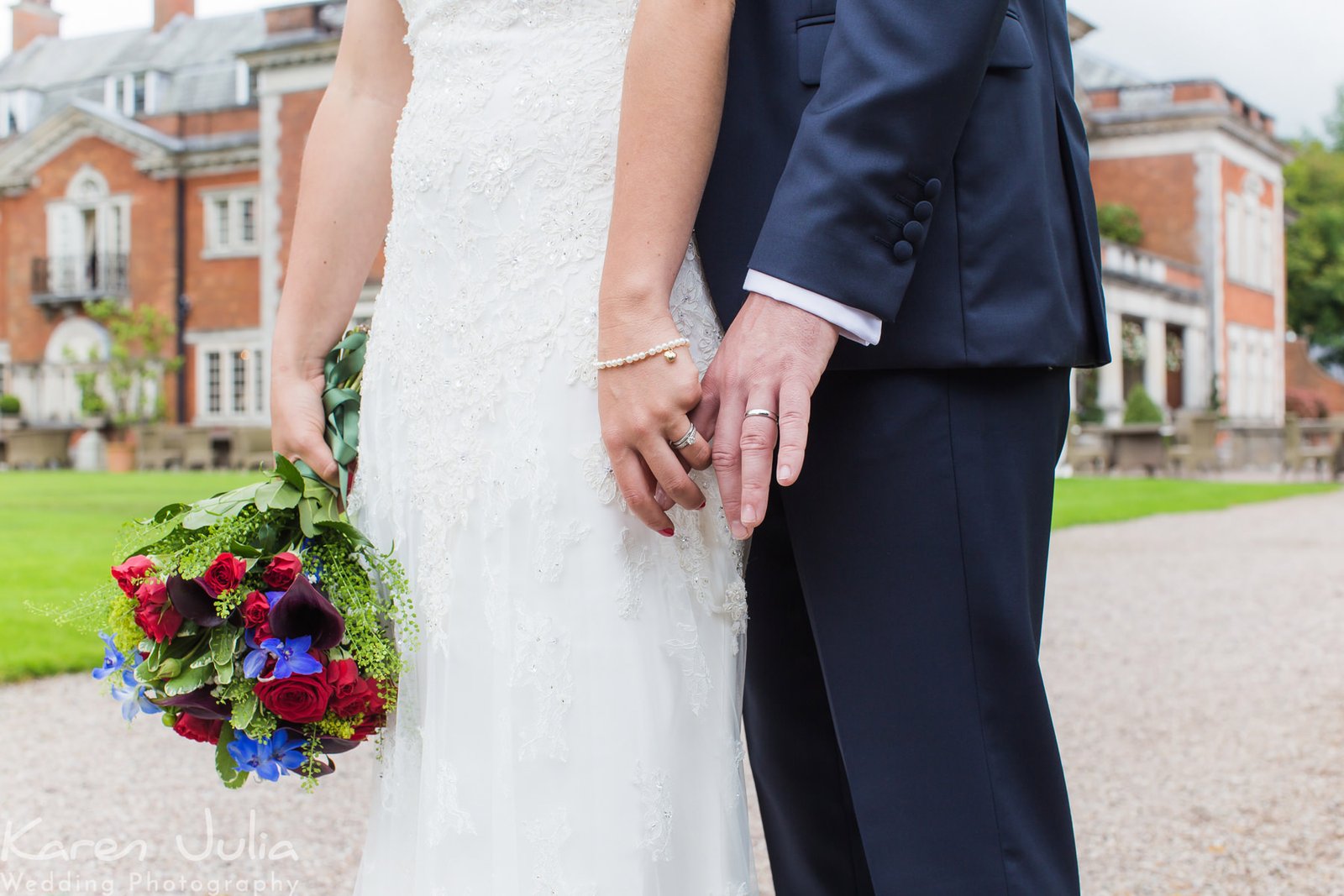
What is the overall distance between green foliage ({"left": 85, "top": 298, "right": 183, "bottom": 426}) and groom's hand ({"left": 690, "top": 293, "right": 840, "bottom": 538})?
2723 cm

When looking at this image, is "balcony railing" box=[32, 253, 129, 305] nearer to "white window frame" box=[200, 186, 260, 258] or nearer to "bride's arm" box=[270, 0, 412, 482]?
"white window frame" box=[200, 186, 260, 258]

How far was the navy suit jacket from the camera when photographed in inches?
44.1

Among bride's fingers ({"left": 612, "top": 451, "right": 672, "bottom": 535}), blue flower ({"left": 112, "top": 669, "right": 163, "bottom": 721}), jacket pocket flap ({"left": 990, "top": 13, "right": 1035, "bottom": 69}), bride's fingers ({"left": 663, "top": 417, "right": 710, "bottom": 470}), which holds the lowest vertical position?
blue flower ({"left": 112, "top": 669, "right": 163, "bottom": 721})

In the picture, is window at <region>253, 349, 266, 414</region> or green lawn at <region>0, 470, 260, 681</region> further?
window at <region>253, 349, 266, 414</region>

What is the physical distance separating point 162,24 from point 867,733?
A: 41.8 m

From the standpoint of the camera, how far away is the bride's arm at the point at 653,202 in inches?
47.7

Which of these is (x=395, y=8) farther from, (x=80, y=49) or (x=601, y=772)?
(x=80, y=49)

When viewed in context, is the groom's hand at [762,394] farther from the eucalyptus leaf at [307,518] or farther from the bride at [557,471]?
the eucalyptus leaf at [307,518]

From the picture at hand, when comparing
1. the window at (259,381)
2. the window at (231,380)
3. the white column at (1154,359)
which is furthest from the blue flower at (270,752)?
the white column at (1154,359)

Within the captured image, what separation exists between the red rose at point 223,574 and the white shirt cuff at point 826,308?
0.70m

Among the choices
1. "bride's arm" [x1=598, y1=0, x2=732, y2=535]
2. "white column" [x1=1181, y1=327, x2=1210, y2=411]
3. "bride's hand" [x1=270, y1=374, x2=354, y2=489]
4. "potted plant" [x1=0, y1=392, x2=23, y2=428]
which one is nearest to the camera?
"bride's arm" [x1=598, y1=0, x2=732, y2=535]

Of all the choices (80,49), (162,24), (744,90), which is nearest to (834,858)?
(744,90)

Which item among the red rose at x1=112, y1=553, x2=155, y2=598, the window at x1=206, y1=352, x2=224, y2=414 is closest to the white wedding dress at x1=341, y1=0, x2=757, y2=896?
the red rose at x1=112, y1=553, x2=155, y2=598

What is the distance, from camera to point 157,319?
26.8 metres
